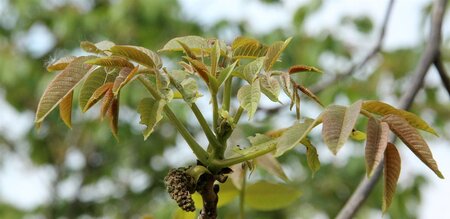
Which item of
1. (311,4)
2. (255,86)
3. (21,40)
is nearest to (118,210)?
(21,40)

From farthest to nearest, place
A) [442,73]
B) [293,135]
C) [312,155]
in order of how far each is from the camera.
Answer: [442,73] → [312,155] → [293,135]

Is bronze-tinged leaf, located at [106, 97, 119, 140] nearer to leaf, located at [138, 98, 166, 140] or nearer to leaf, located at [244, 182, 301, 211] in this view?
leaf, located at [138, 98, 166, 140]

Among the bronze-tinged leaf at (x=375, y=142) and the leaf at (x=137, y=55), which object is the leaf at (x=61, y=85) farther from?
the bronze-tinged leaf at (x=375, y=142)

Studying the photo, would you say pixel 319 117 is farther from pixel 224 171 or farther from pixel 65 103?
pixel 65 103

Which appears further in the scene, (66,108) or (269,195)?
(269,195)

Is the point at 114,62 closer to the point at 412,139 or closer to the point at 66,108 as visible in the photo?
the point at 66,108

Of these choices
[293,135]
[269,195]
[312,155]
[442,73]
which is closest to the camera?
[293,135]

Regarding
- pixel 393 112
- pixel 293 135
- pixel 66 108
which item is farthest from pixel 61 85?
pixel 393 112
